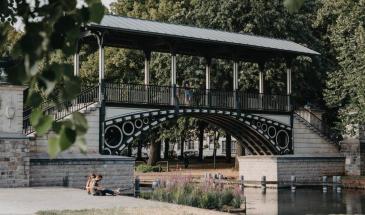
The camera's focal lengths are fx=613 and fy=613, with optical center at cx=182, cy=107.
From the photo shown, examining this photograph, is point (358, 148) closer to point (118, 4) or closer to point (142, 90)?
point (142, 90)

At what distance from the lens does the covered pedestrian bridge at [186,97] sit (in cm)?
2562

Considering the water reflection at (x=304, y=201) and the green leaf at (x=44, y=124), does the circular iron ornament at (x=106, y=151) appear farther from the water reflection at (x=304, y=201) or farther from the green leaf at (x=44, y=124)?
the green leaf at (x=44, y=124)

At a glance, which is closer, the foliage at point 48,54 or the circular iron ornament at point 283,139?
the foliage at point 48,54

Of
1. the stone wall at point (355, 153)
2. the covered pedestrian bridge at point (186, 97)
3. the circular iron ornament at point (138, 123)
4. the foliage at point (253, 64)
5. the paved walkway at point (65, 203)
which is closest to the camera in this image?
the paved walkway at point (65, 203)

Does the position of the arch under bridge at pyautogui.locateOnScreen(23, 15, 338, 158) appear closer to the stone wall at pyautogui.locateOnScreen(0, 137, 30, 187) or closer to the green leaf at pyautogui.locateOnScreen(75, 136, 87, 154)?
the stone wall at pyautogui.locateOnScreen(0, 137, 30, 187)

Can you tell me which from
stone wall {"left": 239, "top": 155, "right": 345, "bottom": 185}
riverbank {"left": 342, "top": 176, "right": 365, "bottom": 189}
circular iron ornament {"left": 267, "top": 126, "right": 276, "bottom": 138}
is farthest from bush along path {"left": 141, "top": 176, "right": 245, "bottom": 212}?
riverbank {"left": 342, "top": 176, "right": 365, "bottom": 189}

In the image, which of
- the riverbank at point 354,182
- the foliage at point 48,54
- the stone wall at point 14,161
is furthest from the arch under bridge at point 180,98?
the foliage at point 48,54

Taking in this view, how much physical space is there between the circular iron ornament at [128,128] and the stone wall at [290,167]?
348 inches

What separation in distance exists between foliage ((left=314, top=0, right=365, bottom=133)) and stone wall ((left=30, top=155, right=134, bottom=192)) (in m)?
12.0

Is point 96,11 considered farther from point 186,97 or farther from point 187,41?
point 186,97

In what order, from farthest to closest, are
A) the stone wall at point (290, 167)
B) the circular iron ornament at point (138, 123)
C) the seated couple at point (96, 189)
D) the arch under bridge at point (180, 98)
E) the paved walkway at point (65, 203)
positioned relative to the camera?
1. the stone wall at point (290, 167)
2. the circular iron ornament at point (138, 123)
3. the arch under bridge at point (180, 98)
4. the seated couple at point (96, 189)
5. the paved walkway at point (65, 203)

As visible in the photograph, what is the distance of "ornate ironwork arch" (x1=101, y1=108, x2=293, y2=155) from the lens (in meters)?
25.8

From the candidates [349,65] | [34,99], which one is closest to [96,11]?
[34,99]

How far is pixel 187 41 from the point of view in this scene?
28094 millimetres
